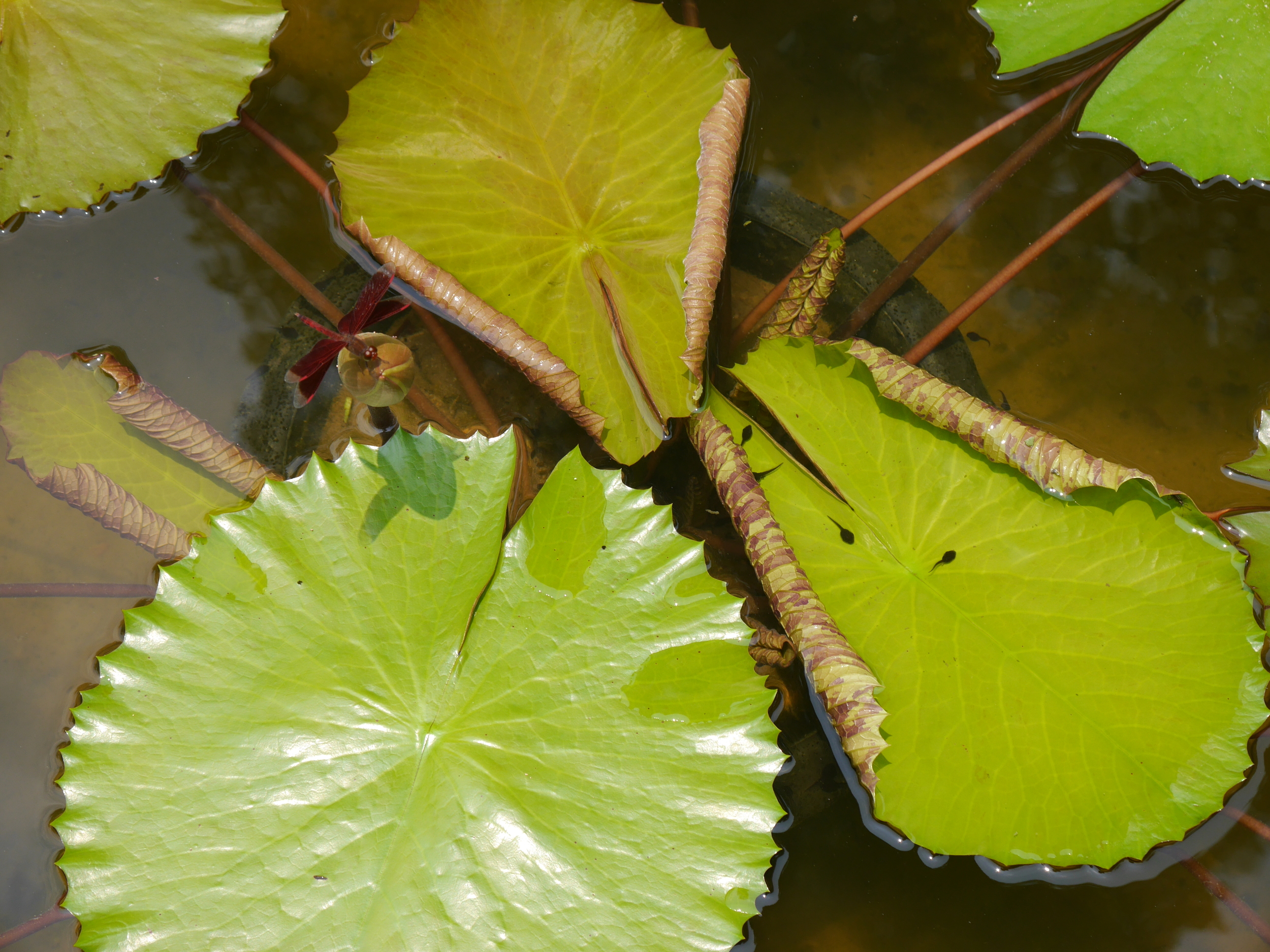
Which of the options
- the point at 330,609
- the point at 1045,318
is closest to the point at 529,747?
the point at 330,609

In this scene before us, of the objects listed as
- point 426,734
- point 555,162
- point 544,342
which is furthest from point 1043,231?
point 426,734

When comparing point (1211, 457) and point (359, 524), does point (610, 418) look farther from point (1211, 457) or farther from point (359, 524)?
point (1211, 457)

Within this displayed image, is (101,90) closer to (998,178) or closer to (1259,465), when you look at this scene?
(998,178)

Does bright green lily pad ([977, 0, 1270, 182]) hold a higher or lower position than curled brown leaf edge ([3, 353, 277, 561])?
lower

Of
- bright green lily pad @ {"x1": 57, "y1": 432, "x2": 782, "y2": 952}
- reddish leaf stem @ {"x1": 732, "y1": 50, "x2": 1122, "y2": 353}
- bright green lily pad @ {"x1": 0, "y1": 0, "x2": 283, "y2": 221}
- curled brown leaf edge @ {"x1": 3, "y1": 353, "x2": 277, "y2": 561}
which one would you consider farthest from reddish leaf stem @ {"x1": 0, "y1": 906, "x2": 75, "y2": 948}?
reddish leaf stem @ {"x1": 732, "y1": 50, "x2": 1122, "y2": 353}

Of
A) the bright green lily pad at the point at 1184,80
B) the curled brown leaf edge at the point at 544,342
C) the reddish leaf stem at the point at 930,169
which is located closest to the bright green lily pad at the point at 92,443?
the curled brown leaf edge at the point at 544,342

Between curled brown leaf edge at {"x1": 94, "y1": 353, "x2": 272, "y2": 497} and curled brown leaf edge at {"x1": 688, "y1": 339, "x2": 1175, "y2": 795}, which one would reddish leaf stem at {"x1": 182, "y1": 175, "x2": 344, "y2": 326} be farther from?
curled brown leaf edge at {"x1": 688, "y1": 339, "x2": 1175, "y2": 795}
